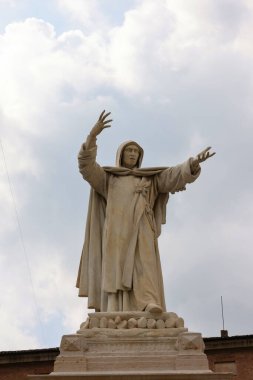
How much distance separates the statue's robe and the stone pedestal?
853 mm

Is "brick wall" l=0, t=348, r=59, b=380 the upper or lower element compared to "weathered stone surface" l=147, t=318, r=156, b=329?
upper

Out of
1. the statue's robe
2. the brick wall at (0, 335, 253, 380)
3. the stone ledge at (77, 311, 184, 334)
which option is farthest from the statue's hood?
the brick wall at (0, 335, 253, 380)

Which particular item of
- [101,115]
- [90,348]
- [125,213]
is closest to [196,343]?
[90,348]

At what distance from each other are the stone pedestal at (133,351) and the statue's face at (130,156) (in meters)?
3.78

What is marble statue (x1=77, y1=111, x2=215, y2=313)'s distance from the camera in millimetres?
16328

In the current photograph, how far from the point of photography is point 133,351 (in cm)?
1480

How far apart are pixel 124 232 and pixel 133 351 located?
113 inches

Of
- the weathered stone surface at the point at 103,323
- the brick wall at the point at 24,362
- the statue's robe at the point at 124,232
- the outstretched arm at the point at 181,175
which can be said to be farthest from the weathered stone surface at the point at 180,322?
the brick wall at the point at 24,362

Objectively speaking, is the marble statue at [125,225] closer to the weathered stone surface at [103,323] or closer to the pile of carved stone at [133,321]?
the pile of carved stone at [133,321]

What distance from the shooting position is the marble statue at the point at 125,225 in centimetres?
1633

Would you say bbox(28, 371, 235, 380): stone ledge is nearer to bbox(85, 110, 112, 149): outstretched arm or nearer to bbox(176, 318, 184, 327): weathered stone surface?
bbox(176, 318, 184, 327): weathered stone surface

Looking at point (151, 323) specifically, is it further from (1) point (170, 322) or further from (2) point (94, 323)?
(2) point (94, 323)

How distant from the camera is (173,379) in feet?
45.9

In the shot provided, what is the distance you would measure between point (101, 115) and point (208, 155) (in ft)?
7.56
